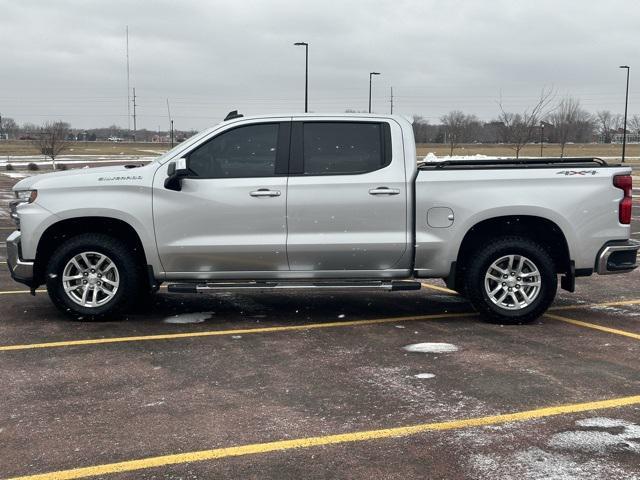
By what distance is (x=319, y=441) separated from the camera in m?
4.04

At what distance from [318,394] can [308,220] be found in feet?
7.43

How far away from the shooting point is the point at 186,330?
6.78 meters

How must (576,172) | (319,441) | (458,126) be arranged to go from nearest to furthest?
1. (319,441)
2. (576,172)
3. (458,126)

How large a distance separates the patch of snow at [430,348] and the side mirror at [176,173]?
8.46ft

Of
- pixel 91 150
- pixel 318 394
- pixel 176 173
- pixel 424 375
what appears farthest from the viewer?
pixel 91 150

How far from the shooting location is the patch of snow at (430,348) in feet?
19.6

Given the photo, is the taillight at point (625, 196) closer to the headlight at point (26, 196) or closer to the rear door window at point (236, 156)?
the rear door window at point (236, 156)

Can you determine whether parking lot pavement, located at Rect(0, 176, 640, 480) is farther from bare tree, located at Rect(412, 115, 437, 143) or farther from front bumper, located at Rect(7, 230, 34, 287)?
bare tree, located at Rect(412, 115, 437, 143)

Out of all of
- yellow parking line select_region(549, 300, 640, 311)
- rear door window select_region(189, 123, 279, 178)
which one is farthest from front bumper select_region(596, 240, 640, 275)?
rear door window select_region(189, 123, 279, 178)

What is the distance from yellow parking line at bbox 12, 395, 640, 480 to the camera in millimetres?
3674

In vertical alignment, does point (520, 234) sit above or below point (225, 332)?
above

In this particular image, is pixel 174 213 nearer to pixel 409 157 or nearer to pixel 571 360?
pixel 409 157

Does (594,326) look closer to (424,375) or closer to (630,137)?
(424,375)

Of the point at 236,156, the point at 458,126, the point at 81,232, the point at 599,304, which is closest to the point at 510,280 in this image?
the point at 599,304
